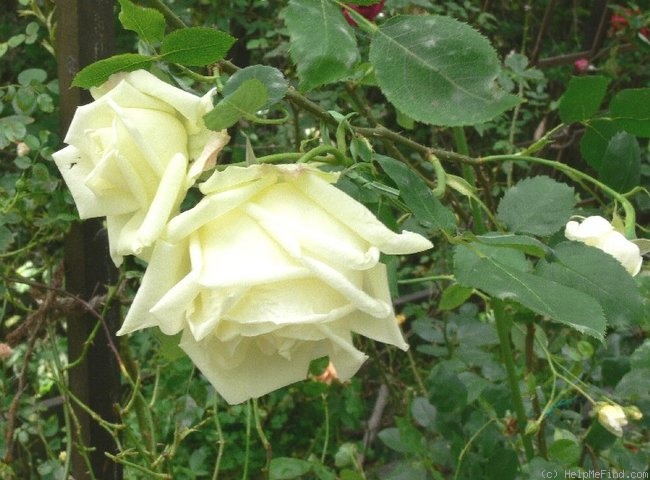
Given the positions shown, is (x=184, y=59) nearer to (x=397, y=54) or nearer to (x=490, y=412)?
(x=397, y=54)

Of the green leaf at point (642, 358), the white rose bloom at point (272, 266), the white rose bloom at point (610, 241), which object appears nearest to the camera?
the white rose bloom at point (272, 266)

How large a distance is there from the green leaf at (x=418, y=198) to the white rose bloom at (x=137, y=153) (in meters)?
0.13

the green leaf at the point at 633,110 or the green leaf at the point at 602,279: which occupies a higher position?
the green leaf at the point at 633,110

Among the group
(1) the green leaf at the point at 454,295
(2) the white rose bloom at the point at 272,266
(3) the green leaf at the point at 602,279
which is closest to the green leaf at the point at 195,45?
(2) the white rose bloom at the point at 272,266

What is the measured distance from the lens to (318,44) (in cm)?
43

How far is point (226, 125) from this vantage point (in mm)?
419

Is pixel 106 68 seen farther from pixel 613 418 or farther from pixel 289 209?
pixel 613 418

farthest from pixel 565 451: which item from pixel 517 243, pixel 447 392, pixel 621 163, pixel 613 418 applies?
pixel 517 243

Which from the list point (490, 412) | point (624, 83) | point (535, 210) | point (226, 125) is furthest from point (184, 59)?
point (624, 83)

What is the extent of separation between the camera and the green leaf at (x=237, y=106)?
0.41 metres

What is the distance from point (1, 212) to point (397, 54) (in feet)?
2.58

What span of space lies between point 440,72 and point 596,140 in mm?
394

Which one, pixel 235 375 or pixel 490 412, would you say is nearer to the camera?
pixel 235 375

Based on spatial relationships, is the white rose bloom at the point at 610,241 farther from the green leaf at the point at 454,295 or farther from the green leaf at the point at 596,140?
the green leaf at the point at 454,295
